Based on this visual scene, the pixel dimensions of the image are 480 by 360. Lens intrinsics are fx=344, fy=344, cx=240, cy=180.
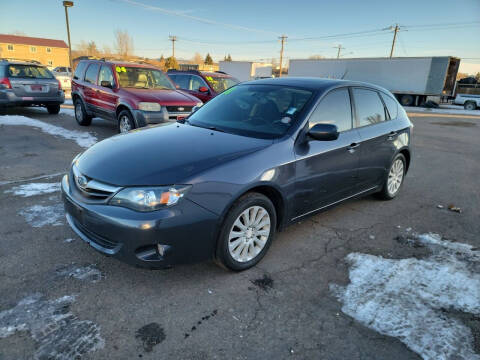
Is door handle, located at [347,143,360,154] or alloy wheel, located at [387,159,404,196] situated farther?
alloy wheel, located at [387,159,404,196]

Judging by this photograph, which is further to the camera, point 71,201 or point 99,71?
→ point 99,71

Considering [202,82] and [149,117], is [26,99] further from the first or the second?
[149,117]

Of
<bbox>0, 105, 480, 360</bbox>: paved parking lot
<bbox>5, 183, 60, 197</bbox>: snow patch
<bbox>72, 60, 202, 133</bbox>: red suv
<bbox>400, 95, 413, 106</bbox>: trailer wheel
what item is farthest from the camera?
<bbox>400, 95, 413, 106</bbox>: trailer wheel

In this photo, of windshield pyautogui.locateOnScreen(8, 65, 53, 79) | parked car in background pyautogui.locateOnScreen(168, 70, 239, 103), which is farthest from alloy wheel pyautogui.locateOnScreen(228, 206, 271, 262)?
windshield pyautogui.locateOnScreen(8, 65, 53, 79)

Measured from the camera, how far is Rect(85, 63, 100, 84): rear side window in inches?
358

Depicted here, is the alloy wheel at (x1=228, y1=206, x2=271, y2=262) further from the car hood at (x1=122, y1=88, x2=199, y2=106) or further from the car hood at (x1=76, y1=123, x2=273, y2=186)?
the car hood at (x1=122, y1=88, x2=199, y2=106)

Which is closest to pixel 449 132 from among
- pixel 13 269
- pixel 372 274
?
pixel 372 274

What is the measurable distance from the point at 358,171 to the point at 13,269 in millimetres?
3621

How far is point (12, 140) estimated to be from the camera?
780 centimetres

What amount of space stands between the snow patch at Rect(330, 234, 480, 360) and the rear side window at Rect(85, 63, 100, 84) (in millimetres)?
8283

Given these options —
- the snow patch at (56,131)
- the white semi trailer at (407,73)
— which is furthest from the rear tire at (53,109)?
the white semi trailer at (407,73)

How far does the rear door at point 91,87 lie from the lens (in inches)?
354

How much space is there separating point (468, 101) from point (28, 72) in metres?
29.6

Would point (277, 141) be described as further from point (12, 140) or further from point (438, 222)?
point (12, 140)
